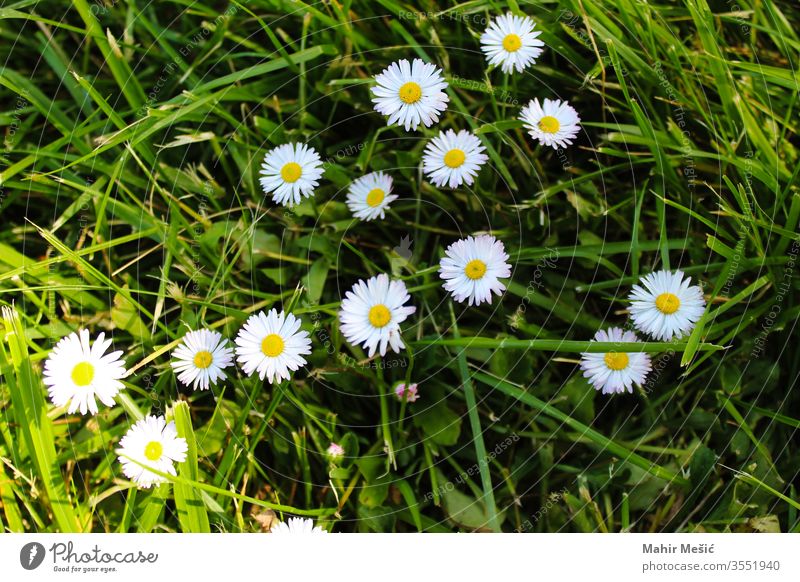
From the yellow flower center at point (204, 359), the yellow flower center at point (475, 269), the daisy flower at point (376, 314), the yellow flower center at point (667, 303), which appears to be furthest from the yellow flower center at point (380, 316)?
the yellow flower center at point (667, 303)

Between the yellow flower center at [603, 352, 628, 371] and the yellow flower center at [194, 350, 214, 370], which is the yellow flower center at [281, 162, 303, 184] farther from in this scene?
the yellow flower center at [603, 352, 628, 371]

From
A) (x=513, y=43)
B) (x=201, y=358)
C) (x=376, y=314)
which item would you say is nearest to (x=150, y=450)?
(x=201, y=358)

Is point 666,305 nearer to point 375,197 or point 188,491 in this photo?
point 375,197

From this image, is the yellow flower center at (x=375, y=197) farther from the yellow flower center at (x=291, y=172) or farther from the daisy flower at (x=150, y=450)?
the daisy flower at (x=150, y=450)

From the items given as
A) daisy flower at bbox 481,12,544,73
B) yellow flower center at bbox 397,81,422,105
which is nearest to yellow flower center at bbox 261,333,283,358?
yellow flower center at bbox 397,81,422,105

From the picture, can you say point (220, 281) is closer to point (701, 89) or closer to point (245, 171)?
point (245, 171)
